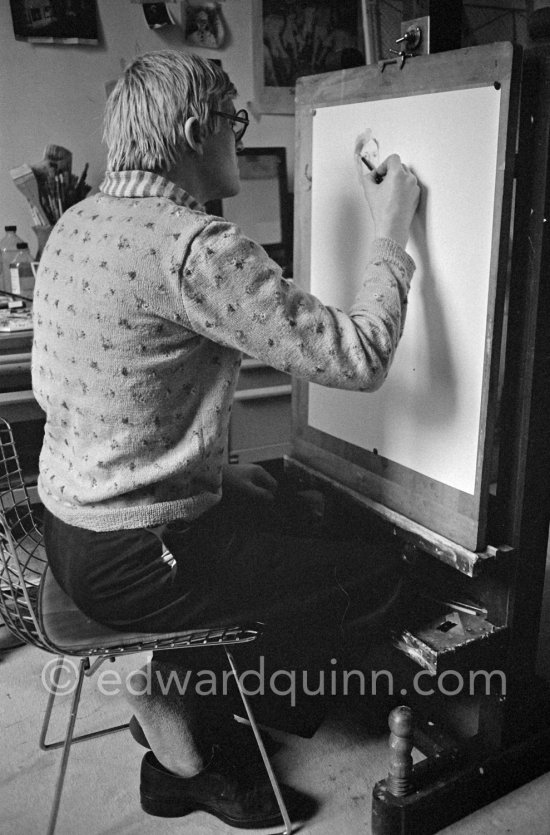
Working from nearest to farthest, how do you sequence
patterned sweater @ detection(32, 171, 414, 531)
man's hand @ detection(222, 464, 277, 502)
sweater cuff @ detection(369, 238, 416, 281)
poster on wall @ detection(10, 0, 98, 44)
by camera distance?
patterned sweater @ detection(32, 171, 414, 531) < sweater cuff @ detection(369, 238, 416, 281) < man's hand @ detection(222, 464, 277, 502) < poster on wall @ detection(10, 0, 98, 44)

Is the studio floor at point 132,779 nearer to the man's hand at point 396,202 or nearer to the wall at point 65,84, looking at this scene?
the man's hand at point 396,202

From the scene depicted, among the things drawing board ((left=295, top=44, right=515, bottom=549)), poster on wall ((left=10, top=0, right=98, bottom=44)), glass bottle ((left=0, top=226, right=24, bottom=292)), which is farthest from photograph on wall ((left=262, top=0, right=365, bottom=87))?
drawing board ((left=295, top=44, right=515, bottom=549))

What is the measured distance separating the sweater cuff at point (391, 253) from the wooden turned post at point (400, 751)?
652mm

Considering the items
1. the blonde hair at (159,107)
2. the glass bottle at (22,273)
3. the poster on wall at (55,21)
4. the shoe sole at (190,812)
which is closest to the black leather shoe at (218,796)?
the shoe sole at (190,812)

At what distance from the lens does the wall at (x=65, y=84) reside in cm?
229

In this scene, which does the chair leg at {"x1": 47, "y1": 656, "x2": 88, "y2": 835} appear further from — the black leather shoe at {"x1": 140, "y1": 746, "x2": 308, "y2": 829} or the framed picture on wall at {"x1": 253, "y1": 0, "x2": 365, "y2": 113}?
the framed picture on wall at {"x1": 253, "y1": 0, "x2": 365, "y2": 113}

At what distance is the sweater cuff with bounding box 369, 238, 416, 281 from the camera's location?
1178 mm

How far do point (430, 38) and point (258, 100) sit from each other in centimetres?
151

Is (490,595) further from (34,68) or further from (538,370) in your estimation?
(34,68)

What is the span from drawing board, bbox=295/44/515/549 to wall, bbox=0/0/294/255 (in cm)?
114

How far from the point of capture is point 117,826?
1.37m

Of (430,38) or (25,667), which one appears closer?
(430,38)

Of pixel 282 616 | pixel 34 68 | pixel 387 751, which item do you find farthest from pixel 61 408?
pixel 34 68

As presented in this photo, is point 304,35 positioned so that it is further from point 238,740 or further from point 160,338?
point 238,740
